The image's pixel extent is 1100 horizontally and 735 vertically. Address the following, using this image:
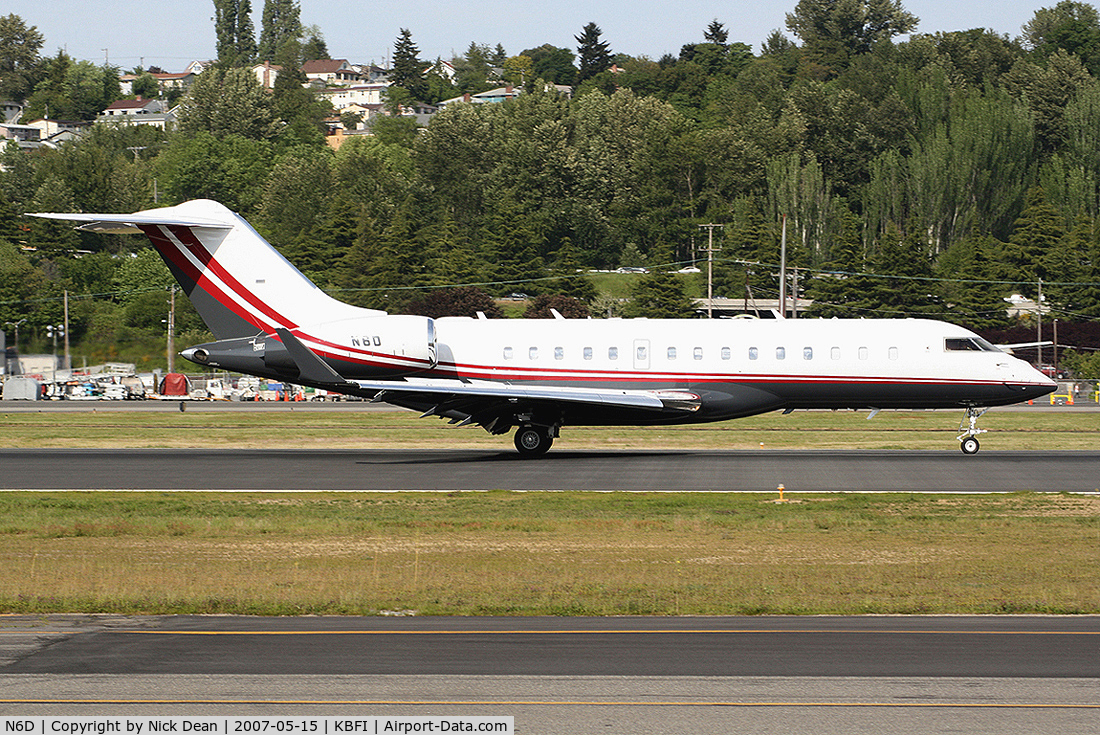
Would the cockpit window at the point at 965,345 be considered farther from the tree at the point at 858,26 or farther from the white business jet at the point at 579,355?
the tree at the point at 858,26

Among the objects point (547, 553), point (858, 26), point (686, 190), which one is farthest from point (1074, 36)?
point (547, 553)

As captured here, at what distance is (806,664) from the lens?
40.2 feet

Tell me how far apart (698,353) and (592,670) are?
2390 cm

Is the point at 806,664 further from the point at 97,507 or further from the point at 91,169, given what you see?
the point at 91,169

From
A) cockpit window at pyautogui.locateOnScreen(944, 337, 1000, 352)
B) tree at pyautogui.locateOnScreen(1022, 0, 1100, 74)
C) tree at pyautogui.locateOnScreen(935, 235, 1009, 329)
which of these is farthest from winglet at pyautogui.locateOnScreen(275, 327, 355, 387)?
tree at pyautogui.locateOnScreen(1022, 0, 1100, 74)

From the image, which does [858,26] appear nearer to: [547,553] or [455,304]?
[455,304]

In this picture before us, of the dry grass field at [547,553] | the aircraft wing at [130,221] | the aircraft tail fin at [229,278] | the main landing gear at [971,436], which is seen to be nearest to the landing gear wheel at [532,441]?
the aircraft tail fin at [229,278]

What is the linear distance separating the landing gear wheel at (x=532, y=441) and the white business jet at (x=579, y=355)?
4 centimetres

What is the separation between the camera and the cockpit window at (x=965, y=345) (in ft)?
118

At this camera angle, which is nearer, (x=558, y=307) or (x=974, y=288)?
(x=974, y=288)

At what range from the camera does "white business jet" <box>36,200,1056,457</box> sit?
35.2 m

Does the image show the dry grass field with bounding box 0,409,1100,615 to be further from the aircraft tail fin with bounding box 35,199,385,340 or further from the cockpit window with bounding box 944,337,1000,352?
the cockpit window with bounding box 944,337,1000,352

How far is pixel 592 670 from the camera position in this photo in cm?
1201

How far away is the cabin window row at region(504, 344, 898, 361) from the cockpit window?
1657mm
